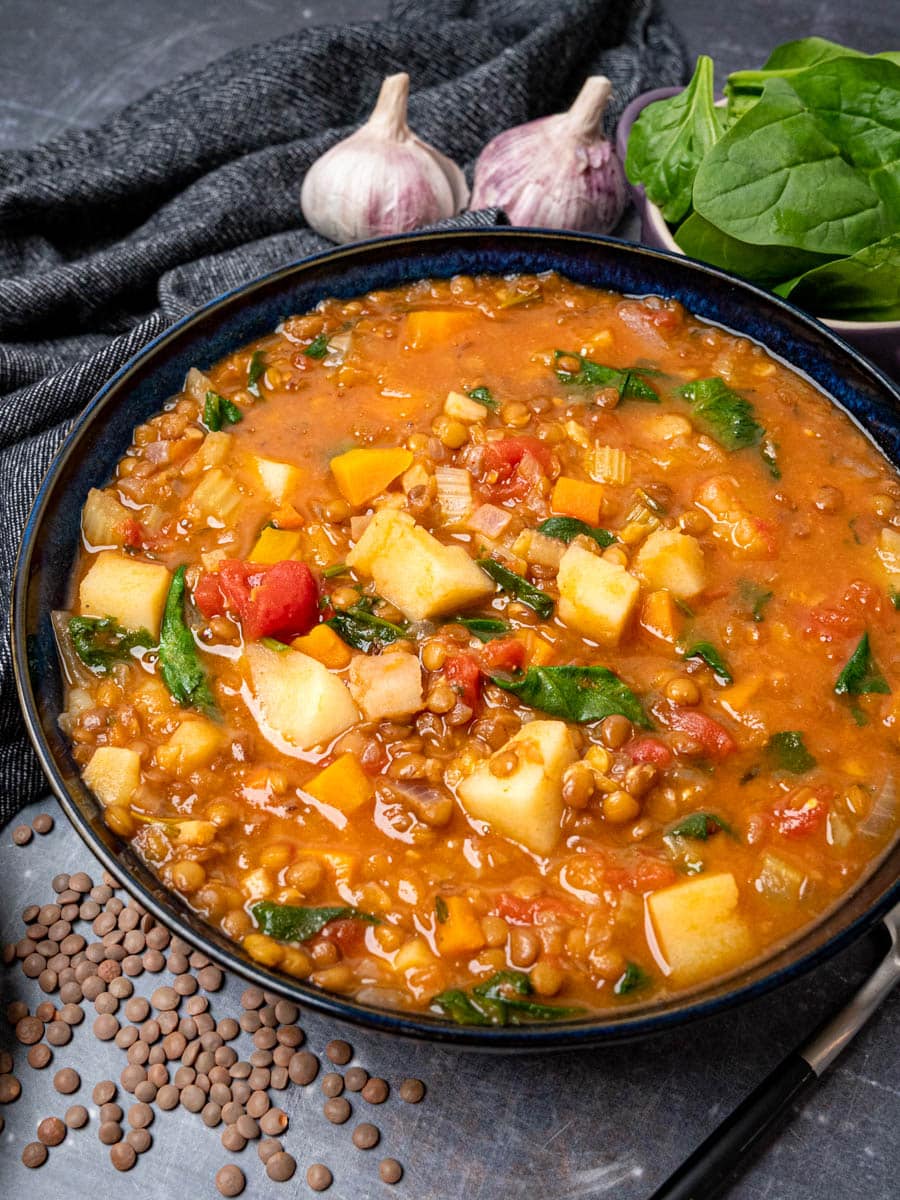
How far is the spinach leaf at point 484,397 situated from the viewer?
15.3 ft

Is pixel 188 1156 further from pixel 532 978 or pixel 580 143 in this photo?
pixel 580 143

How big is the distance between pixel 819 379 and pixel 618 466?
988mm

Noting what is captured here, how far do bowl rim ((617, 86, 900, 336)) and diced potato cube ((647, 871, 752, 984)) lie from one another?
93.9 inches

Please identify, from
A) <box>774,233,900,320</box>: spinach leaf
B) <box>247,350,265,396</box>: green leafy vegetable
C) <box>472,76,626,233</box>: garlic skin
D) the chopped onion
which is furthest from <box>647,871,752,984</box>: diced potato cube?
<box>472,76,626,233</box>: garlic skin

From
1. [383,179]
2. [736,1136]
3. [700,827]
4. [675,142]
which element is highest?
[675,142]

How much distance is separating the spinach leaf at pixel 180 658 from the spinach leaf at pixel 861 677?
2.09 meters

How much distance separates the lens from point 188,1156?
13.0ft

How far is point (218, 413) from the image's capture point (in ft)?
15.2

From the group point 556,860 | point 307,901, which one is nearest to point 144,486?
point 307,901

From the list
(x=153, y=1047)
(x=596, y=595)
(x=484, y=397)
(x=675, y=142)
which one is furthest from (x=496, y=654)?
(x=675, y=142)

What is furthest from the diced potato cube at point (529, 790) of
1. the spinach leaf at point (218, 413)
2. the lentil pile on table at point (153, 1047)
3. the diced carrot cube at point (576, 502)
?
the spinach leaf at point (218, 413)

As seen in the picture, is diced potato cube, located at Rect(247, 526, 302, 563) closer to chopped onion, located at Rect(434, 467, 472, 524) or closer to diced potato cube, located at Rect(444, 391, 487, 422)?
chopped onion, located at Rect(434, 467, 472, 524)

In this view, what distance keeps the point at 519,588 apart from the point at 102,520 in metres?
1.54

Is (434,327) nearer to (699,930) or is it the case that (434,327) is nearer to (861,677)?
(861,677)
